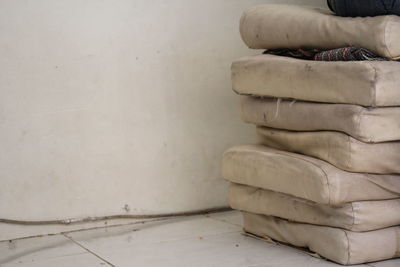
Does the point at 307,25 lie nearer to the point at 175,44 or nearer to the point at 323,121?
the point at 323,121

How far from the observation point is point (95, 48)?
3041 millimetres

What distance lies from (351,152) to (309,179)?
18 cm

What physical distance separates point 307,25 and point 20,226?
143cm

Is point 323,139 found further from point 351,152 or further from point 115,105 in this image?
point 115,105

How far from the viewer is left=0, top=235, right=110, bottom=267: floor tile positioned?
2.61 meters

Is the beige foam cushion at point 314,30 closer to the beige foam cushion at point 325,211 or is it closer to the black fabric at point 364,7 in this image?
the black fabric at point 364,7

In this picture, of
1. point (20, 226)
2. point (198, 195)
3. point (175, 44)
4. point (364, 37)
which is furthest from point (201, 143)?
point (364, 37)

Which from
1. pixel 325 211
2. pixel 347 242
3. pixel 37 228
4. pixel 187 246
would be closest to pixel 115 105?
pixel 37 228

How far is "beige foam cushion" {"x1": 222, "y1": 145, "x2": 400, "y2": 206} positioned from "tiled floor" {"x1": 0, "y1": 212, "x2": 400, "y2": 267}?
243 millimetres

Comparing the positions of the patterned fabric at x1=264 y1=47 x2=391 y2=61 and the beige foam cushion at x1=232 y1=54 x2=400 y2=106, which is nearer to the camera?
the beige foam cushion at x1=232 y1=54 x2=400 y2=106

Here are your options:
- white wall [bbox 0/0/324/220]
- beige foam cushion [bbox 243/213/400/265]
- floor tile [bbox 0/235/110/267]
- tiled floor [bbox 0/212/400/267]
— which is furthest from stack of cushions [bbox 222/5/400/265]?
floor tile [bbox 0/235/110/267]

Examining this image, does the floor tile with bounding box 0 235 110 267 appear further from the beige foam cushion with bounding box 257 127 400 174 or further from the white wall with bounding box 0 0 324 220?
the beige foam cushion with bounding box 257 127 400 174

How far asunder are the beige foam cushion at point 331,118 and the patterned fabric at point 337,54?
17 cm

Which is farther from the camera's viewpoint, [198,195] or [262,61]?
[198,195]
